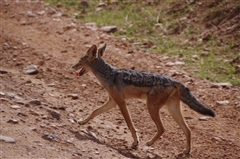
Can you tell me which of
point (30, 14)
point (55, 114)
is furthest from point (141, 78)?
point (30, 14)

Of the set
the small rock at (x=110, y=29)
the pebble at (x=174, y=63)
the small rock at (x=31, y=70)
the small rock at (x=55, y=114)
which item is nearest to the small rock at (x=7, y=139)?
Answer: the small rock at (x=55, y=114)

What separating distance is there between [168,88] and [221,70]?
4017 mm

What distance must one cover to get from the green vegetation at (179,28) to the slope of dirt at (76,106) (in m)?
0.52

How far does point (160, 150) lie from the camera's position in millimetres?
9070

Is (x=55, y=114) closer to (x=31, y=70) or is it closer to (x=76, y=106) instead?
(x=76, y=106)

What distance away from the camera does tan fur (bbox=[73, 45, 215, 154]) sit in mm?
8750

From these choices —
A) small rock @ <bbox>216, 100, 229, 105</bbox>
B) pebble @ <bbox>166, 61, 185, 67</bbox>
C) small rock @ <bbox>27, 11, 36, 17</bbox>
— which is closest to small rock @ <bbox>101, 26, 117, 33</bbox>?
small rock @ <bbox>27, 11, 36, 17</bbox>

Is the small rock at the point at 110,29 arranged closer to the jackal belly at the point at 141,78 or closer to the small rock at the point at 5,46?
the small rock at the point at 5,46

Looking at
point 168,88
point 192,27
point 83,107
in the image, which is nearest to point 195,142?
point 168,88

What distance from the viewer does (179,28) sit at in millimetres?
14797

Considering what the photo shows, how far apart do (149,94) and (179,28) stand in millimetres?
6326

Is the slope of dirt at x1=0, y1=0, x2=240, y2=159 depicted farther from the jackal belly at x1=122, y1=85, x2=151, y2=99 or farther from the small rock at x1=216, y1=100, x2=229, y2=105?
the jackal belly at x1=122, y1=85, x2=151, y2=99

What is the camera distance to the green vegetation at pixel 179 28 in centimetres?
1273

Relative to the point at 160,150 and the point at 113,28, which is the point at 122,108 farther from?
the point at 113,28
